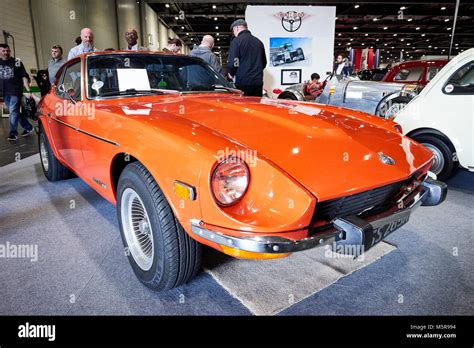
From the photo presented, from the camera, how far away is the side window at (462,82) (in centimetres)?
323

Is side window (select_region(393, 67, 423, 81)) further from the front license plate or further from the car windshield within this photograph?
the front license plate

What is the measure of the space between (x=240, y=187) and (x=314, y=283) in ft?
2.81

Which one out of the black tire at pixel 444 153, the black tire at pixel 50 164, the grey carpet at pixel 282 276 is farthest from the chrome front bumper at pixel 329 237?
the black tire at pixel 50 164

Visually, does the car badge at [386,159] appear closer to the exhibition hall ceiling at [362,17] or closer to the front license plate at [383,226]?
the front license plate at [383,226]

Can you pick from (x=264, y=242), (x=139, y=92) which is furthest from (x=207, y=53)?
(x=264, y=242)

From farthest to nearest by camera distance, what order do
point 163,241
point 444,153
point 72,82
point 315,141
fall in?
1. point 444,153
2. point 72,82
3. point 315,141
4. point 163,241

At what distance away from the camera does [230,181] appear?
136 centimetres

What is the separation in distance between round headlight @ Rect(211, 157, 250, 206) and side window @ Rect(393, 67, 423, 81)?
21.2ft

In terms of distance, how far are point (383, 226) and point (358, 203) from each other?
16cm

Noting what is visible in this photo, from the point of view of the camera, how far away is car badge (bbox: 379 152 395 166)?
1.66m

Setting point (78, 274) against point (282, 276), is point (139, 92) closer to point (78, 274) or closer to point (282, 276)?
point (78, 274)

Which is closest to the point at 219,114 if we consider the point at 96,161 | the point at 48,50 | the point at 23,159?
the point at 96,161

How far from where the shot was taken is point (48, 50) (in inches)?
370
